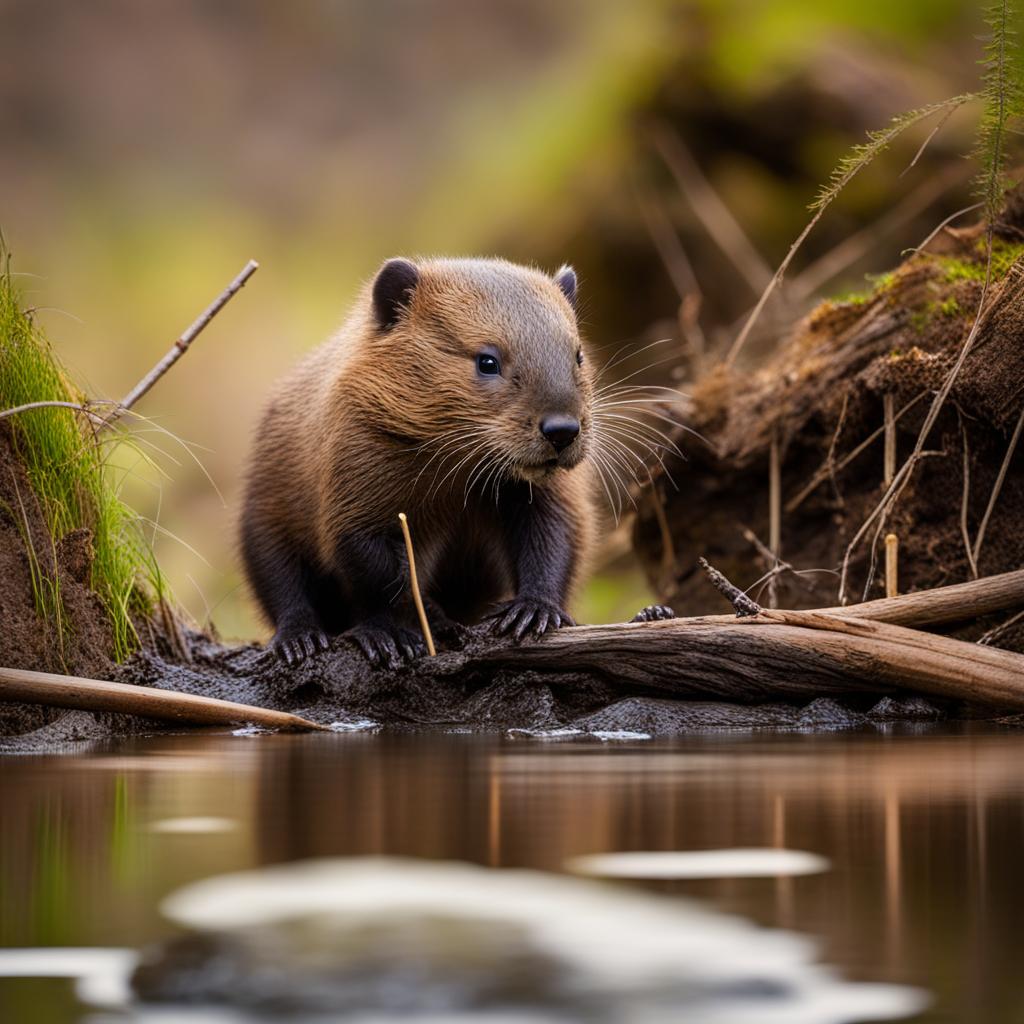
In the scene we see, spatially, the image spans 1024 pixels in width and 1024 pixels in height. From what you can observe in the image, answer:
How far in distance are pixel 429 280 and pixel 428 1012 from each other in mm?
4452

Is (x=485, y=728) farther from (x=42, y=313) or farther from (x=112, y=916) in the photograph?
(x=112, y=916)

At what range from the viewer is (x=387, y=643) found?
5371mm

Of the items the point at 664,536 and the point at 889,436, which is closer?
the point at 889,436

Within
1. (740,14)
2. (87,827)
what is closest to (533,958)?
(87,827)

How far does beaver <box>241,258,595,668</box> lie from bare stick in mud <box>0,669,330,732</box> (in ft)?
2.50

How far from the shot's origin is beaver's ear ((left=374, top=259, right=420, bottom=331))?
18.8ft

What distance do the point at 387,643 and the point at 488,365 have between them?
3.72 feet

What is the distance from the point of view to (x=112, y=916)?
80.1 inches

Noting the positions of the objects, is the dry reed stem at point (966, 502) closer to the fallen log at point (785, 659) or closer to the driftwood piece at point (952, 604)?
the driftwood piece at point (952, 604)

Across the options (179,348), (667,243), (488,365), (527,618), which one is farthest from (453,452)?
(667,243)

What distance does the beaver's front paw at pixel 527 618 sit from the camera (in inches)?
203

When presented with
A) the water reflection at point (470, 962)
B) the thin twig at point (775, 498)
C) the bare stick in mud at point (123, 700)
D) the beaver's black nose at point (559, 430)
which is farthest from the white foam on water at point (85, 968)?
the thin twig at point (775, 498)

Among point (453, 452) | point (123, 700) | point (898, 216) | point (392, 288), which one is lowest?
point (123, 700)

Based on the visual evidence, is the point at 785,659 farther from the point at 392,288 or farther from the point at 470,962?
the point at 470,962
